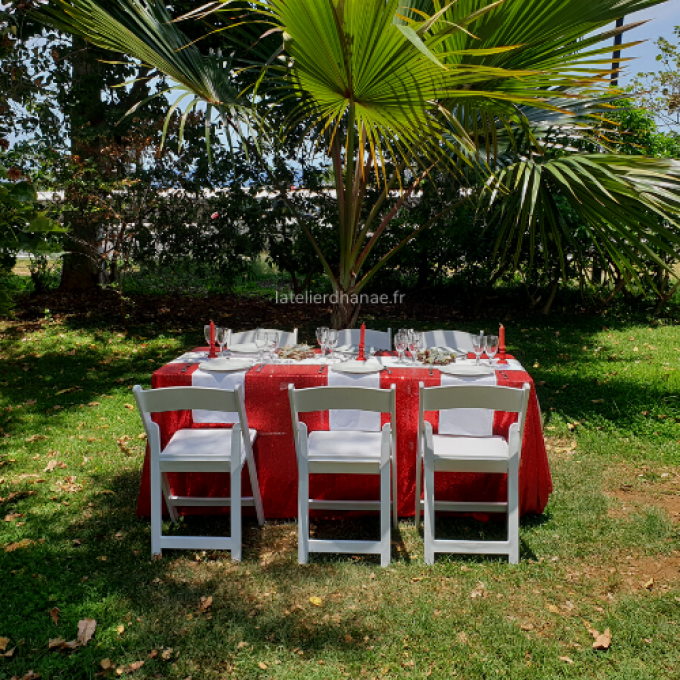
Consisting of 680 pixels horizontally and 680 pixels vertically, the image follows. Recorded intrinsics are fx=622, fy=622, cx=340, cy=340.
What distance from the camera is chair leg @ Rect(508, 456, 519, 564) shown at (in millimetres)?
3064

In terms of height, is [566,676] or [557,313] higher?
[557,313]

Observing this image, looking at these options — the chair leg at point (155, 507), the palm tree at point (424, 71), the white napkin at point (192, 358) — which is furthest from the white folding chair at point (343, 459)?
the palm tree at point (424, 71)

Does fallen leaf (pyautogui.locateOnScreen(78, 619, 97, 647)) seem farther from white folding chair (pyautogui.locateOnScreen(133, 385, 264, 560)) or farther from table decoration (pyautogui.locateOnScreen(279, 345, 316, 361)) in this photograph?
table decoration (pyautogui.locateOnScreen(279, 345, 316, 361))

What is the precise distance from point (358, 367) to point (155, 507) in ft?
4.34

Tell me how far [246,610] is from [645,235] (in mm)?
3380

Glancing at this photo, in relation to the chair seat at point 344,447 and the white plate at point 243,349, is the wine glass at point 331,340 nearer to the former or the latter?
the white plate at point 243,349

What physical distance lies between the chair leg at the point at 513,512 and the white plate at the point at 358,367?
91 cm

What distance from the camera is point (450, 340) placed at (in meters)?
4.55

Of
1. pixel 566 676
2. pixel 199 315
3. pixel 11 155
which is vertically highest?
pixel 11 155

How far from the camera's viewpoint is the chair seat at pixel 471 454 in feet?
10.2

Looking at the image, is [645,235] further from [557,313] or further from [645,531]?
[557,313]

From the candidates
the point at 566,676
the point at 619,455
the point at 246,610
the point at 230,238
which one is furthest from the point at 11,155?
the point at 566,676

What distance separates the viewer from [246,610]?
2705 mm

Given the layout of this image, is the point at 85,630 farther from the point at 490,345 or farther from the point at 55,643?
the point at 490,345
